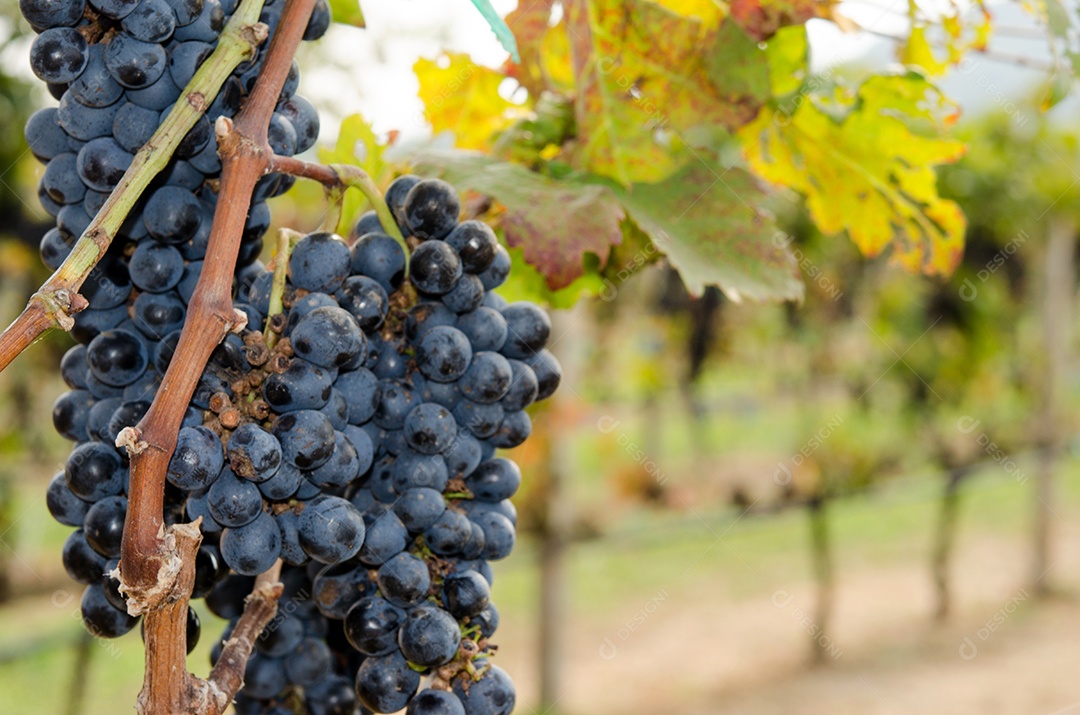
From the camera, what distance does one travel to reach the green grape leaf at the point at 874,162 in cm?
113

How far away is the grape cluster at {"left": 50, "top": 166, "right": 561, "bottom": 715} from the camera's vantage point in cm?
63

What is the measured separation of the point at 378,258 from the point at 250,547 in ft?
0.77

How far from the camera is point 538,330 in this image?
80cm

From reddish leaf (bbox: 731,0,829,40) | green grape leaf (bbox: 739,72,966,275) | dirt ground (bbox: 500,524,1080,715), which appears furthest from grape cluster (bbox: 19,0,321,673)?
dirt ground (bbox: 500,524,1080,715)

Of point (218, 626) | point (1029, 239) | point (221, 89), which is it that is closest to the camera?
point (221, 89)

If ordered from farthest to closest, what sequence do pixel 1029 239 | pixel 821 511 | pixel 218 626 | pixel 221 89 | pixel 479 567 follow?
pixel 1029 239 → pixel 821 511 → pixel 218 626 → pixel 479 567 → pixel 221 89

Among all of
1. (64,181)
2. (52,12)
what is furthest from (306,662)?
(52,12)

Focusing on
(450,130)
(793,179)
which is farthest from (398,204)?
(793,179)

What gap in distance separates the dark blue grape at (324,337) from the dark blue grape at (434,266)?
0.10 meters

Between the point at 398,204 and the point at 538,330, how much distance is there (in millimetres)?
161

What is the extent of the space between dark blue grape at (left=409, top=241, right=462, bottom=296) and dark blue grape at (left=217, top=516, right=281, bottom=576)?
21 cm

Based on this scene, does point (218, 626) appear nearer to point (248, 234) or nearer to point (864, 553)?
point (248, 234)

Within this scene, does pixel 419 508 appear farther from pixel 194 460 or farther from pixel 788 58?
pixel 788 58

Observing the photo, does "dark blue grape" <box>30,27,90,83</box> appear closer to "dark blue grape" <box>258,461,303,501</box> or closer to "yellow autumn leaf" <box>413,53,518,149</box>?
"dark blue grape" <box>258,461,303,501</box>
